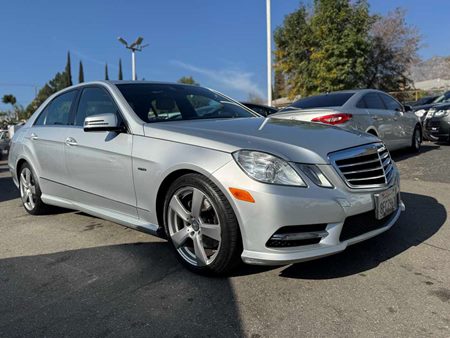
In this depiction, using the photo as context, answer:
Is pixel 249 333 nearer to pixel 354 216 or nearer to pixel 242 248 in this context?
pixel 242 248

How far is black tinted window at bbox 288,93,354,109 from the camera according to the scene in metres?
7.14

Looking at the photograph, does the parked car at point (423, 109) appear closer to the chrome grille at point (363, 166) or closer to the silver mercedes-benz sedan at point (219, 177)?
the chrome grille at point (363, 166)

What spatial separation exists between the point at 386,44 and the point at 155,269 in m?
29.4

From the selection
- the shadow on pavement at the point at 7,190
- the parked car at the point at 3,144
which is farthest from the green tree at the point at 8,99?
the shadow on pavement at the point at 7,190

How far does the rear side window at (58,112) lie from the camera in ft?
14.7

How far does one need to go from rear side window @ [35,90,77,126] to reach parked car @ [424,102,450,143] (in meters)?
8.85

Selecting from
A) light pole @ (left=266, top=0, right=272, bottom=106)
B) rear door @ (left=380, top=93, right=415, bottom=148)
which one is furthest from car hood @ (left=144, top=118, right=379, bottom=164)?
light pole @ (left=266, top=0, right=272, bottom=106)

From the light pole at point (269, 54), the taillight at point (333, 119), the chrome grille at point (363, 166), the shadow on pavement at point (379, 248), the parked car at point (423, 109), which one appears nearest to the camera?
the chrome grille at point (363, 166)

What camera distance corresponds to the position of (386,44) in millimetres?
28516

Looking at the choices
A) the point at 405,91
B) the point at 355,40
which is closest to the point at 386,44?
the point at 405,91

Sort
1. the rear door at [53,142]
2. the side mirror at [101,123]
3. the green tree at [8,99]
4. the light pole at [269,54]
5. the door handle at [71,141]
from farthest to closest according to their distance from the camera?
the green tree at [8,99], the light pole at [269,54], the rear door at [53,142], the door handle at [71,141], the side mirror at [101,123]

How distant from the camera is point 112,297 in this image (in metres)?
2.76

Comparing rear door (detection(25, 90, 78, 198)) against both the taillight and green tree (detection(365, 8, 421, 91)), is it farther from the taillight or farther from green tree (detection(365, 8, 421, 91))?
green tree (detection(365, 8, 421, 91))

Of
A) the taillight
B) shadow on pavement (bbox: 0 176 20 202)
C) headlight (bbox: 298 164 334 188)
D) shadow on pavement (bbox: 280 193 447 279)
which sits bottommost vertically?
shadow on pavement (bbox: 0 176 20 202)
